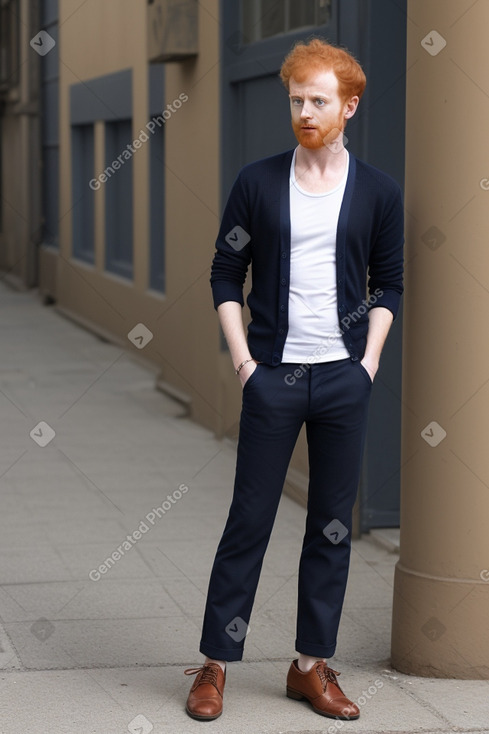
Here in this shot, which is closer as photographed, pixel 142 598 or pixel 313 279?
pixel 313 279

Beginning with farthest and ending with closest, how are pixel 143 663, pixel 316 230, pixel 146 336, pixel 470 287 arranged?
pixel 146 336 → pixel 143 663 → pixel 470 287 → pixel 316 230

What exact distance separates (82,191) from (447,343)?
41.9 feet

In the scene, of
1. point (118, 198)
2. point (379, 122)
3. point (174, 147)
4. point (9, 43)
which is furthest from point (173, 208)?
point (9, 43)

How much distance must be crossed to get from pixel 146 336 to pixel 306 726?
8258 millimetres

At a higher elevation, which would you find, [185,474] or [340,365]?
[340,365]

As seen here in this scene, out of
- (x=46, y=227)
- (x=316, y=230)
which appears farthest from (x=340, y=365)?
(x=46, y=227)

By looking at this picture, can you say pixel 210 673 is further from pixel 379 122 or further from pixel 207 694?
pixel 379 122

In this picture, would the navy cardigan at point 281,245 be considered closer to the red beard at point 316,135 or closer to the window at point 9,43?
the red beard at point 316,135

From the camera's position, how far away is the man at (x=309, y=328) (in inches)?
152

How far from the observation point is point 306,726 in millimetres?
3988

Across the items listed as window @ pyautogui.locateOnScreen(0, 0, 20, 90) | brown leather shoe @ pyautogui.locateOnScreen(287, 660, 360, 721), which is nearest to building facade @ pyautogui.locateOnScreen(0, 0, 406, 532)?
window @ pyautogui.locateOnScreen(0, 0, 20, 90)

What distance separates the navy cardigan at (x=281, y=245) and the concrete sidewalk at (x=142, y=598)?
115 cm

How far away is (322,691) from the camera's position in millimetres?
4098

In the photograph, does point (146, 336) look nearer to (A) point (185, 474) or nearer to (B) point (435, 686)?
(A) point (185, 474)
